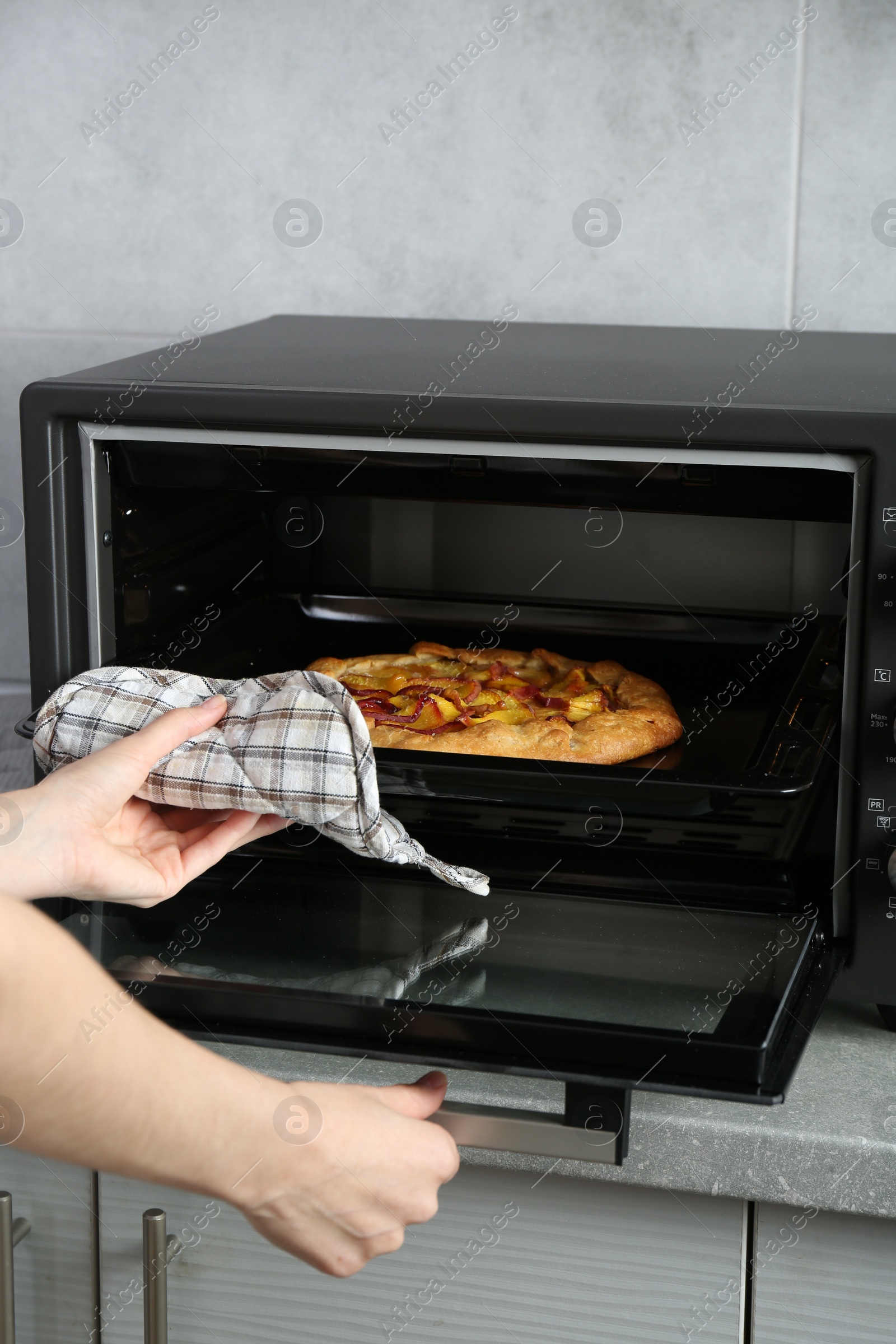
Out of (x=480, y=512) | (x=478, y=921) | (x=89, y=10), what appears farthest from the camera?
(x=89, y=10)

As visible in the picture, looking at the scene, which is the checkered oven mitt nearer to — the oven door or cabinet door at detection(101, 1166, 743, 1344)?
the oven door

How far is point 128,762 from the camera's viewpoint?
68 cm

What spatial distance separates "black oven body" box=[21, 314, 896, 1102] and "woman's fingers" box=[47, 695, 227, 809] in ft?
0.33

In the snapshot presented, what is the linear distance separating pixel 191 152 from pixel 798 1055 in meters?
1.19

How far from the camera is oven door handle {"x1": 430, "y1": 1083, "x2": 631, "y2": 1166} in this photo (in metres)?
0.64

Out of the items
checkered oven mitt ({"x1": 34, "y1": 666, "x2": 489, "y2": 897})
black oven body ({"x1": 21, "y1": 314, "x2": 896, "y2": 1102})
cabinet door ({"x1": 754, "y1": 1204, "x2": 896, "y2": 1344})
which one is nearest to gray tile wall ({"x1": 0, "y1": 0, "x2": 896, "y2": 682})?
black oven body ({"x1": 21, "y1": 314, "x2": 896, "y2": 1102})

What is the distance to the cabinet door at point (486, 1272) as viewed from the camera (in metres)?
0.76

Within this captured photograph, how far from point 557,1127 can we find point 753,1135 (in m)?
0.14

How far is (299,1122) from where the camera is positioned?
58cm

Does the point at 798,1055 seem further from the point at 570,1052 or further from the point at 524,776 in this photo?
the point at 524,776

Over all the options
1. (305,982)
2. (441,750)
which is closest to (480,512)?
(441,750)

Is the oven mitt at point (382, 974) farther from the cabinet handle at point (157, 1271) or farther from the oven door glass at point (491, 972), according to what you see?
the cabinet handle at point (157, 1271)

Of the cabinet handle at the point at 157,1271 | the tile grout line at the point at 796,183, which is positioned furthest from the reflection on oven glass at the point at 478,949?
the tile grout line at the point at 796,183

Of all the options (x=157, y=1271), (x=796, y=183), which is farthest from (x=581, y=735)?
(x=796, y=183)
